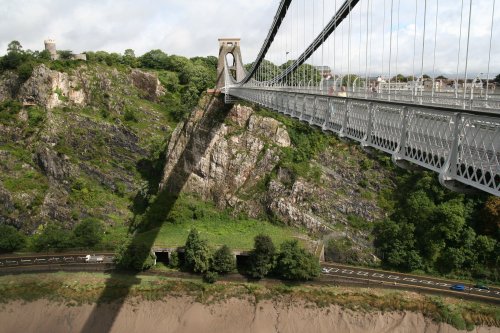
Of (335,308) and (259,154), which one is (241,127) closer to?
A: (259,154)

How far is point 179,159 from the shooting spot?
3148 cm

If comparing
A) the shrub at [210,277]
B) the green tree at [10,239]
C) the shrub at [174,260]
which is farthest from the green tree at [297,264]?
the green tree at [10,239]

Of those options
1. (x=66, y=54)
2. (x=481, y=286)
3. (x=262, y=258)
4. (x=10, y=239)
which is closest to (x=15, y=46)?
(x=66, y=54)

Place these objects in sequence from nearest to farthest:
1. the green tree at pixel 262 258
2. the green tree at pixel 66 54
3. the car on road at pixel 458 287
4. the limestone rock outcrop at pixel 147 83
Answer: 1. the car on road at pixel 458 287
2. the green tree at pixel 262 258
3. the limestone rock outcrop at pixel 147 83
4. the green tree at pixel 66 54

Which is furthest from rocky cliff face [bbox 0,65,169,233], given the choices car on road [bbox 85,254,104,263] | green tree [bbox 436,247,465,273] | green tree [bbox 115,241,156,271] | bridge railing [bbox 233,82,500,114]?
green tree [bbox 436,247,465,273]

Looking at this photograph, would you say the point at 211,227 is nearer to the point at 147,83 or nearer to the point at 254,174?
the point at 254,174

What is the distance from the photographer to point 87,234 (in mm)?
27031

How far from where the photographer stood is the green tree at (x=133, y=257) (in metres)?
24.0

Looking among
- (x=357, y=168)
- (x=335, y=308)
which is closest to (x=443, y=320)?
(x=335, y=308)

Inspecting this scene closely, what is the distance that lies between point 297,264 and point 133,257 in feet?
31.8

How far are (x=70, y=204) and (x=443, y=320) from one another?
84.1 feet

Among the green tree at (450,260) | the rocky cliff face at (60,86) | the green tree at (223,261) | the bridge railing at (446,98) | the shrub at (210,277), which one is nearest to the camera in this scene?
the bridge railing at (446,98)

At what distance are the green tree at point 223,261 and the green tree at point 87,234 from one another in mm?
8808

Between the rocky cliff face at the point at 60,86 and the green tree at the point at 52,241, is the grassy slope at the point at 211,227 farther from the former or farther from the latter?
the rocky cliff face at the point at 60,86
